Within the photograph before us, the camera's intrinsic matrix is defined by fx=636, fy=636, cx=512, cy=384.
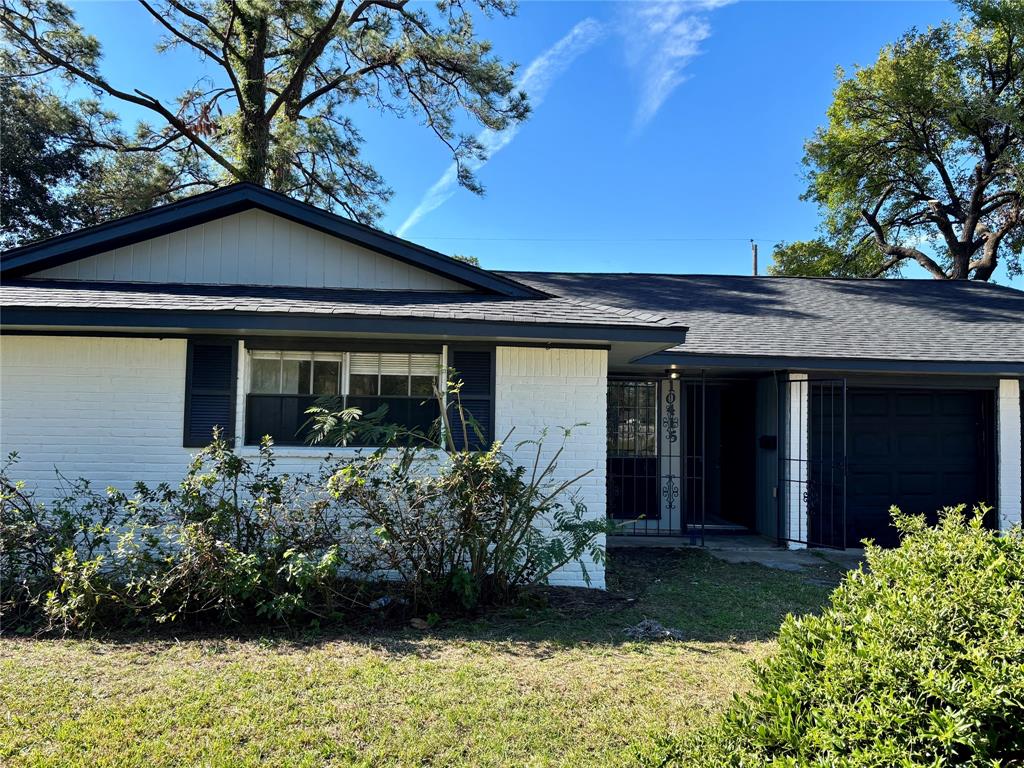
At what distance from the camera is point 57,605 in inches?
177

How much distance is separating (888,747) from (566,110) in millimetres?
16324

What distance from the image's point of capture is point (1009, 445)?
830 centimetres

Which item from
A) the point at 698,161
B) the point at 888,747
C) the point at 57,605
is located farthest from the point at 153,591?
the point at 698,161

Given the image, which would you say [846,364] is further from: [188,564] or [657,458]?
[188,564]

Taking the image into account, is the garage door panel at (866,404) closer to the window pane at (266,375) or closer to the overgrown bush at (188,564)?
the overgrown bush at (188,564)

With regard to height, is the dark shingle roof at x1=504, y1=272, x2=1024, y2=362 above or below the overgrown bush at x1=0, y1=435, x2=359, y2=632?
above

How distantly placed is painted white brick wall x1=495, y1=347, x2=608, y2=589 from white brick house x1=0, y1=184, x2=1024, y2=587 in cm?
2

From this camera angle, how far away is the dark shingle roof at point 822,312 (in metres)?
7.96

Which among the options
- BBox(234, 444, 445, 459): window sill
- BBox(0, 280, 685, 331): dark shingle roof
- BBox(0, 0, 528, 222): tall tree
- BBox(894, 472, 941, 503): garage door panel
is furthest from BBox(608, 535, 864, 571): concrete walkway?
BBox(0, 0, 528, 222): tall tree

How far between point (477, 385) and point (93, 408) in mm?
3608

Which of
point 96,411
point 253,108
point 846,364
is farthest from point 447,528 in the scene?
point 253,108

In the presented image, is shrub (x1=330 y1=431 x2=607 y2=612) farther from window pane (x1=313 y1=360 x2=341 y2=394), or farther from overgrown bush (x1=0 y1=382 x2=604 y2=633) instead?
window pane (x1=313 y1=360 x2=341 y2=394)

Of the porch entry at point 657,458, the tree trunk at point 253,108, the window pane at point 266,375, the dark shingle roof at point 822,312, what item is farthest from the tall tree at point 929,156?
the window pane at point 266,375

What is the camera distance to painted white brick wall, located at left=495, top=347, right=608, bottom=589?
6.27 metres
